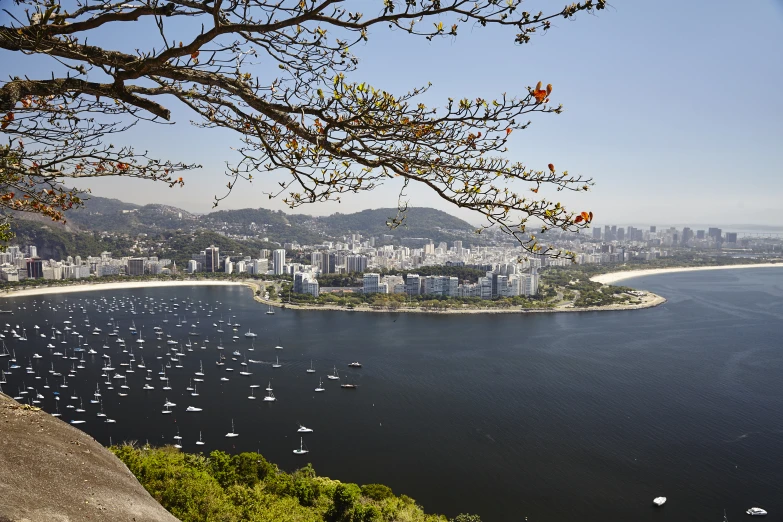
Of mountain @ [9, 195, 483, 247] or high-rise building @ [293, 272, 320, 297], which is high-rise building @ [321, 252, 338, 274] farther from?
mountain @ [9, 195, 483, 247]

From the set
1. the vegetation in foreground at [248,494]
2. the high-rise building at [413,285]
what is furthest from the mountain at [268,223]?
the vegetation in foreground at [248,494]

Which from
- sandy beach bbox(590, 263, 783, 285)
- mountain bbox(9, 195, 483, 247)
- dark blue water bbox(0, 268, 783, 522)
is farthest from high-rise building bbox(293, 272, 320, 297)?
mountain bbox(9, 195, 483, 247)

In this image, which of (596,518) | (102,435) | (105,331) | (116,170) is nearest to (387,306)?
(105,331)

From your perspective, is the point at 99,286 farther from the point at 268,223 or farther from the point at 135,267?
the point at 268,223

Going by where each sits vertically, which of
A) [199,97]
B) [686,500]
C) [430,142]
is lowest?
[686,500]

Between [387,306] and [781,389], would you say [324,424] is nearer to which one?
[781,389]

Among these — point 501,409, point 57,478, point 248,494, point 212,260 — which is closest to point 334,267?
point 212,260
